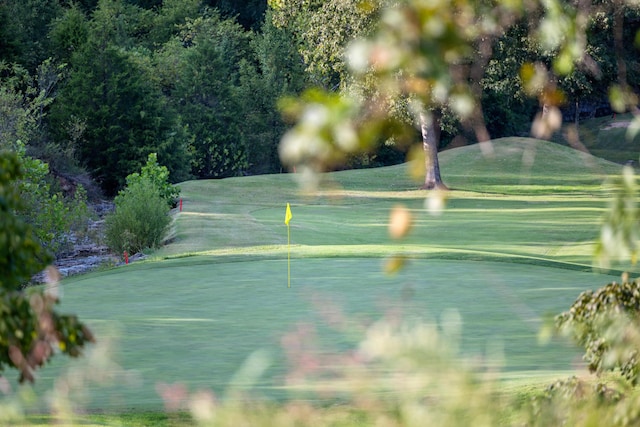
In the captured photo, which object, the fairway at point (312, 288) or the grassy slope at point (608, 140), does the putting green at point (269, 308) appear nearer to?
the fairway at point (312, 288)

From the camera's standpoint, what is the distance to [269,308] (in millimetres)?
10703

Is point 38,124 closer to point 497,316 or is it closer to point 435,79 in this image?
point 497,316

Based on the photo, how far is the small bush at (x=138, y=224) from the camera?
849 inches

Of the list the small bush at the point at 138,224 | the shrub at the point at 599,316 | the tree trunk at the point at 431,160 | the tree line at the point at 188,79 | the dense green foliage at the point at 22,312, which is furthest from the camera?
the tree trunk at the point at 431,160

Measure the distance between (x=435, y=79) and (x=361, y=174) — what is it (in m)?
38.6

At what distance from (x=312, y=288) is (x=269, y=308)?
170 centimetres

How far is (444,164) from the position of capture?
134 feet

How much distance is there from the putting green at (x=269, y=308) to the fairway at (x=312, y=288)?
0.07ft

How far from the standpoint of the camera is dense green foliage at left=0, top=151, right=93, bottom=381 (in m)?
3.66

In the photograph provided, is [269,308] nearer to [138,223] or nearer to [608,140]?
[138,223]

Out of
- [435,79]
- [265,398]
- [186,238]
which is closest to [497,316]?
[265,398]

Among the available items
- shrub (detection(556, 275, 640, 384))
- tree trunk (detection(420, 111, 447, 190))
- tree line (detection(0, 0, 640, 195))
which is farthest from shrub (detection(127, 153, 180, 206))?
shrub (detection(556, 275, 640, 384))

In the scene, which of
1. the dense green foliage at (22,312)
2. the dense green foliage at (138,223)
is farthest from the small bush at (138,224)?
the dense green foliage at (22,312)

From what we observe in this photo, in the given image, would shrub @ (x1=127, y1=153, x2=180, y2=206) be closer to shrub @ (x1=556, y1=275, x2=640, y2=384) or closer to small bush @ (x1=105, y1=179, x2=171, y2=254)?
small bush @ (x1=105, y1=179, x2=171, y2=254)
